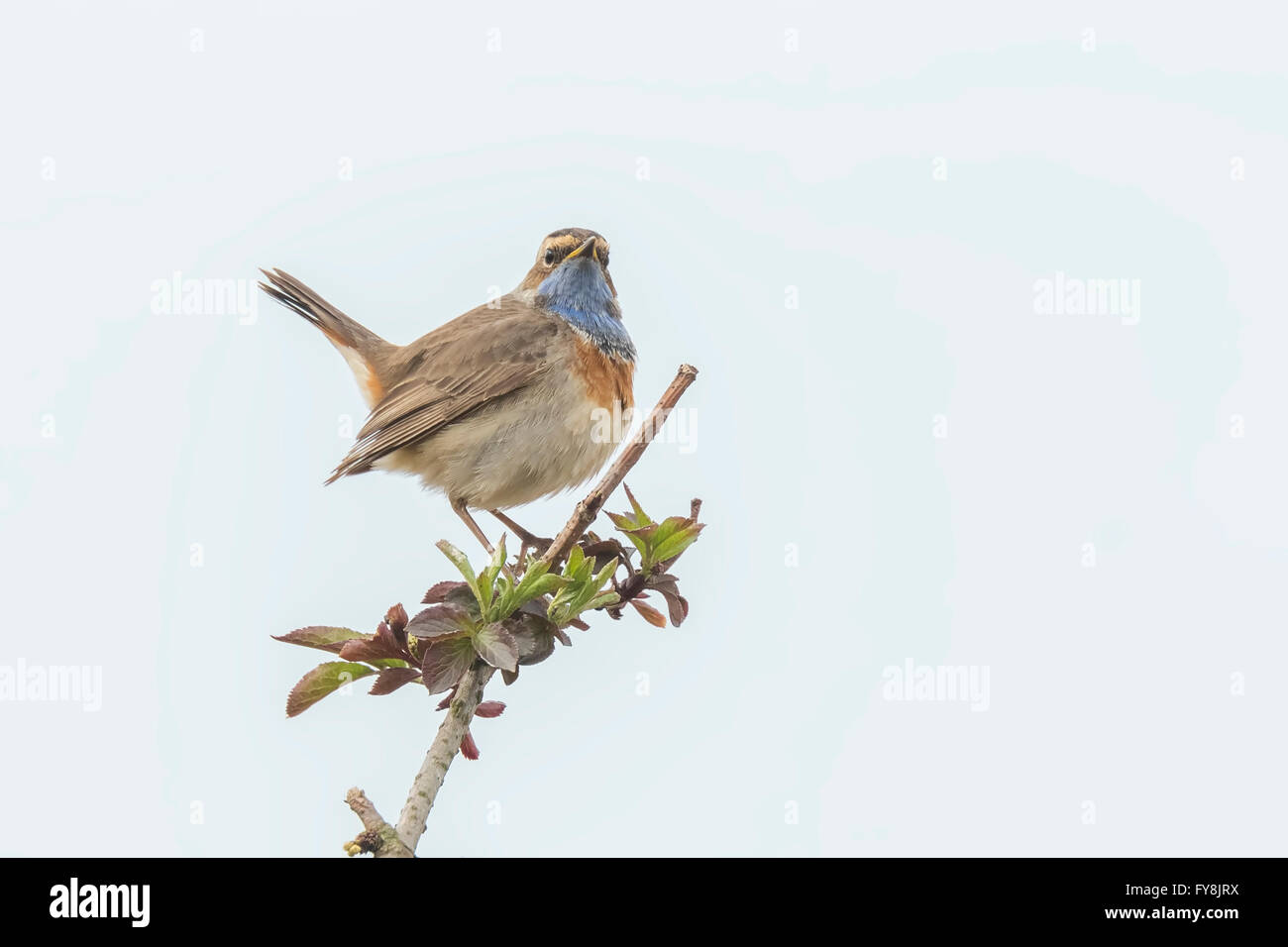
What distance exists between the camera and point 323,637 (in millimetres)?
4289

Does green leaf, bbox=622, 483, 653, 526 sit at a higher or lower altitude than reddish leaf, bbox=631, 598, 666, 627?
higher

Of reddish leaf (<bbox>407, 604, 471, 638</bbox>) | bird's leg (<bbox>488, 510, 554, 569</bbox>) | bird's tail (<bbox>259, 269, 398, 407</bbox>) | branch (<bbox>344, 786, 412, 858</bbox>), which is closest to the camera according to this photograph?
branch (<bbox>344, 786, 412, 858</bbox>)

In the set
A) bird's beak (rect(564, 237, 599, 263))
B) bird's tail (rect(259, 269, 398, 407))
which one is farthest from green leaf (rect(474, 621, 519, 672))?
bird's tail (rect(259, 269, 398, 407))

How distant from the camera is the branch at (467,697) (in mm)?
3592

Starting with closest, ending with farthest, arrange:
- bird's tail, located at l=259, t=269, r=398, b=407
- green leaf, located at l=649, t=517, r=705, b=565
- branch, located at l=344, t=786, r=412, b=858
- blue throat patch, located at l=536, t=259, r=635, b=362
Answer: branch, located at l=344, t=786, r=412, b=858 → green leaf, located at l=649, t=517, r=705, b=565 → blue throat patch, located at l=536, t=259, r=635, b=362 → bird's tail, located at l=259, t=269, r=398, b=407

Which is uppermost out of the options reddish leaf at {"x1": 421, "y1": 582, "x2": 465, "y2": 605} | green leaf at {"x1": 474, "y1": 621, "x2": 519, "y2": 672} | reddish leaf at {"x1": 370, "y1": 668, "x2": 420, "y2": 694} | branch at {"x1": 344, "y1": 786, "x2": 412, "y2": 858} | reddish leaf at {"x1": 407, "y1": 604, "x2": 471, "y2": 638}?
reddish leaf at {"x1": 421, "y1": 582, "x2": 465, "y2": 605}

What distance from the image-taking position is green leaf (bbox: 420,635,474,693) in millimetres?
4094

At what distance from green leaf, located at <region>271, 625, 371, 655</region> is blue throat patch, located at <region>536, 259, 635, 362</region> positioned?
3.69m

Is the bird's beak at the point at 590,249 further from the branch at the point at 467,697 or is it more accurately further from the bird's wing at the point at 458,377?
the branch at the point at 467,697

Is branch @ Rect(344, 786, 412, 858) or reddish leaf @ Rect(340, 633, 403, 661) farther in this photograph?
reddish leaf @ Rect(340, 633, 403, 661)

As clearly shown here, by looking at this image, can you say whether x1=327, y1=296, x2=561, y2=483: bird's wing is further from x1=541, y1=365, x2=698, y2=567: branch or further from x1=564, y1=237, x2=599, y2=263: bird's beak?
x1=541, y1=365, x2=698, y2=567: branch

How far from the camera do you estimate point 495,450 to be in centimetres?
725

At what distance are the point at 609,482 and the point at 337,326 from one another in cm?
497

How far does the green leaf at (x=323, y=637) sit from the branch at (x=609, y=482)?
685mm
